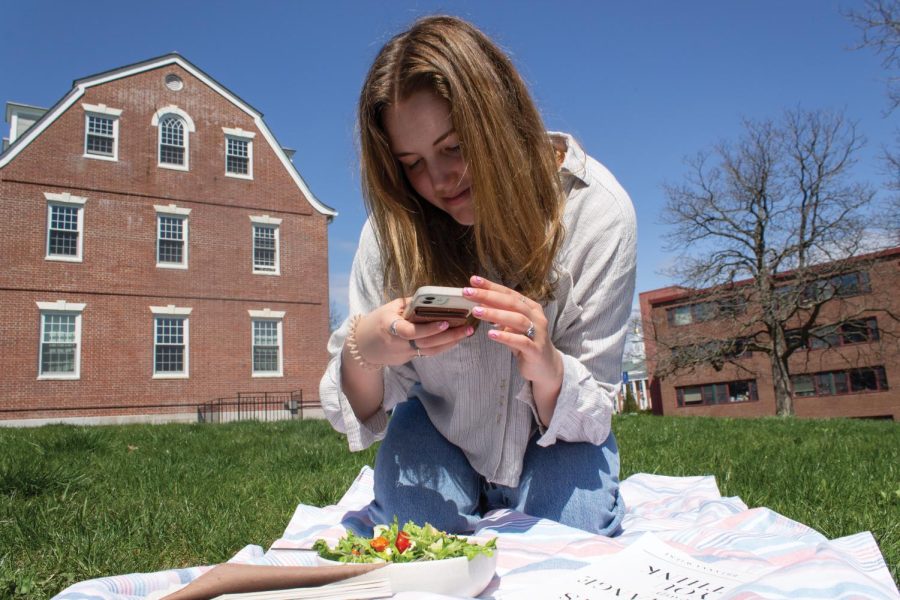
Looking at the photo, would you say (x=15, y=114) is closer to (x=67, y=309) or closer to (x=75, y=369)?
(x=67, y=309)

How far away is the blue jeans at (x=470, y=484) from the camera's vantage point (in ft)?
7.67

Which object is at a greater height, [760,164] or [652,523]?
[760,164]

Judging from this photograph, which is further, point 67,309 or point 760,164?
point 760,164

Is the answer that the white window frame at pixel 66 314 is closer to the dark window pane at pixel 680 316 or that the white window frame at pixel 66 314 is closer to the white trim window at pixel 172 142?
the white trim window at pixel 172 142

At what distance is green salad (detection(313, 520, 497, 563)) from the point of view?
1.55m

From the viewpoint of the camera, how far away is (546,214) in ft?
7.31

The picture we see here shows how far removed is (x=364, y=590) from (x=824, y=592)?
0.95 m

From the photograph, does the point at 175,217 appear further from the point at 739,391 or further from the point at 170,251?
the point at 739,391

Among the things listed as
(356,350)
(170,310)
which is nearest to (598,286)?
(356,350)

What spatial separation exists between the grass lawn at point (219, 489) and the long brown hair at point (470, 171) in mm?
1326

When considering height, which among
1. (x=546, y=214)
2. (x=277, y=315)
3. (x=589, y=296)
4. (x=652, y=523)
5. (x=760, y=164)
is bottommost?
(x=652, y=523)

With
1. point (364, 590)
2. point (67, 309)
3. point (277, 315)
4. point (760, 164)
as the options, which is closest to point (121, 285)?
Answer: point (67, 309)

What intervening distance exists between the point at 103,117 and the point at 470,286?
2036 cm

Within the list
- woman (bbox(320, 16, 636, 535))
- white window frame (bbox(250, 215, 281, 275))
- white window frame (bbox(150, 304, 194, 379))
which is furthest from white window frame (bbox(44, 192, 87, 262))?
woman (bbox(320, 16, 636, 535))
